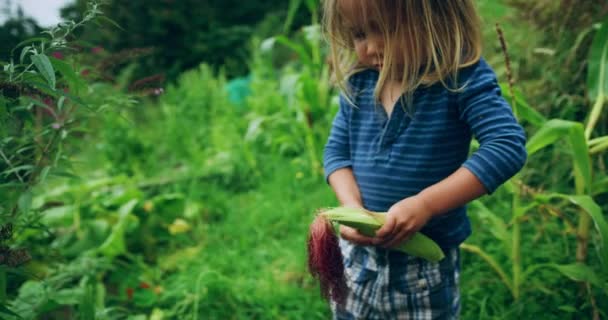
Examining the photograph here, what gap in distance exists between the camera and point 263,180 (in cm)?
299

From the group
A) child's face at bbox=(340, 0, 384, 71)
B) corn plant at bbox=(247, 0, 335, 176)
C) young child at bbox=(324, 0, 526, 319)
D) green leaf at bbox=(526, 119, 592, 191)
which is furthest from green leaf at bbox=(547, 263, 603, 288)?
corn plant at bbox=(247, 0, 335, 176)

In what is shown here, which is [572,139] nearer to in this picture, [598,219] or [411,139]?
[598,219]

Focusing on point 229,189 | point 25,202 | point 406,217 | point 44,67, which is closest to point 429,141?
point 406,217

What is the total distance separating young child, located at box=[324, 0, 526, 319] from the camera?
1.01 meters

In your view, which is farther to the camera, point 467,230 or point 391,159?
point 467,230

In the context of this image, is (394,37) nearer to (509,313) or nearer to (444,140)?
(444,140)

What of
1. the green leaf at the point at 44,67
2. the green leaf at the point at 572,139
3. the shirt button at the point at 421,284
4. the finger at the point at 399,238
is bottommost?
the shirt button at the point at 421,284

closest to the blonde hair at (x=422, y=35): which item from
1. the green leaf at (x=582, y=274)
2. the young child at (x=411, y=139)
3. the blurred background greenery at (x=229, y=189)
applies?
the young child at (x=411, y=139)

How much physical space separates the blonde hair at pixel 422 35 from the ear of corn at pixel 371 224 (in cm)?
30

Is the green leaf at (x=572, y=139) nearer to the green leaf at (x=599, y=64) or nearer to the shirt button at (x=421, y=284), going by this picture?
the green leaf at (x=599, y=64)

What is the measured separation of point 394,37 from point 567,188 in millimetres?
1342

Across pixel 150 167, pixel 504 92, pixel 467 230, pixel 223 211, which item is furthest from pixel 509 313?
pixel 150 167

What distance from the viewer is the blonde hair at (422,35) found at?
3.39 ft

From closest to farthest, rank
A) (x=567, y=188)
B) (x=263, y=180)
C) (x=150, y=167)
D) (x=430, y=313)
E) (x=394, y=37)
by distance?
1. (x=394, y=37)
2. (x=430, y=313)
3. (x=567, y=188)
4. (x=263, y=180)
5. (x=150, y=167)
